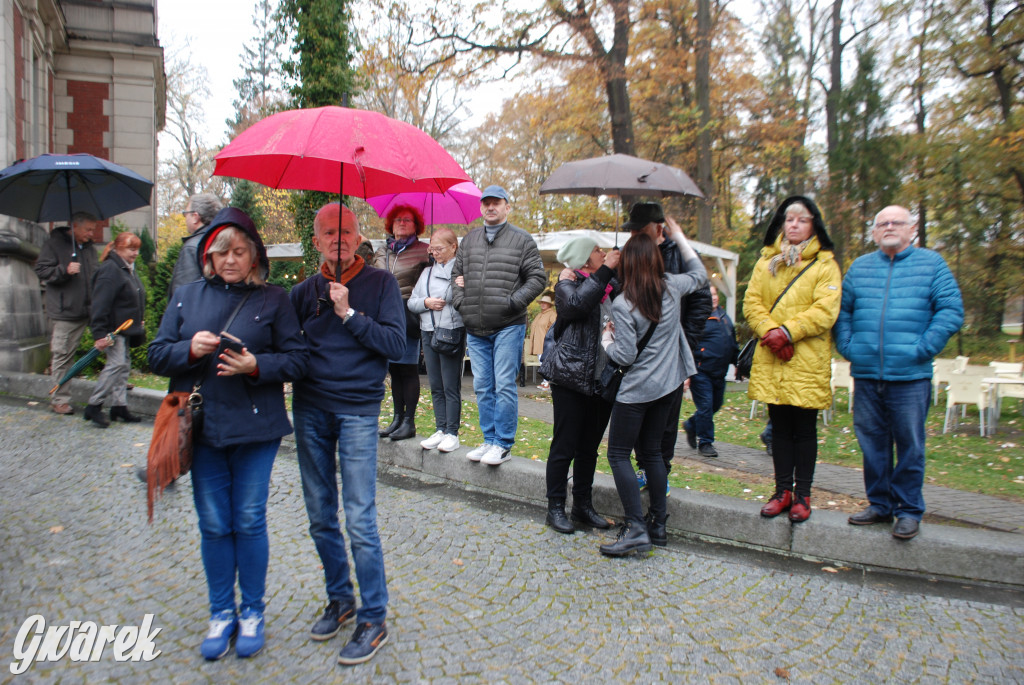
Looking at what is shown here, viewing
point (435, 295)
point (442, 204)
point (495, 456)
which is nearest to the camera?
point (495, 456)

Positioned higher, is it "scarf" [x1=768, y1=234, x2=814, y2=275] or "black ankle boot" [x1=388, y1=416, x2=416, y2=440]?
"scarf" [x1=768, y1=234, x2=814, y2=275]


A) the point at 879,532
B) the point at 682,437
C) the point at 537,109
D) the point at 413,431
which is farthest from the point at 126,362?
the point at 537,109

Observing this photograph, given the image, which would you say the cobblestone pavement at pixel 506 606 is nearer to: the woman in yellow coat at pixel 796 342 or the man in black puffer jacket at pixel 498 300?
the woman in yellow coat at pixel 796 342

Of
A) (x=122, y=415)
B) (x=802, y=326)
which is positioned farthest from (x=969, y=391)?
(x=122, y=415)

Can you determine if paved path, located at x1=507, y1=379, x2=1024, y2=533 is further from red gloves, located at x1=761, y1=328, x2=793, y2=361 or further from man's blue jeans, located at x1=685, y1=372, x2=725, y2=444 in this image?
red gloves, located at x1=761, y1=328, x2=793, y2=361

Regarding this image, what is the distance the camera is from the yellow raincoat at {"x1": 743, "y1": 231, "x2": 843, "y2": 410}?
409 cm

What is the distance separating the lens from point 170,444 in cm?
276

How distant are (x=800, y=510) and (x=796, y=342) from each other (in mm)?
1005

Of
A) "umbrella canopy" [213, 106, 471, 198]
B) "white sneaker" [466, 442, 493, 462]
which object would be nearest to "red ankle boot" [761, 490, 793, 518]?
"white sneaker" [466, 442, 493, 462]

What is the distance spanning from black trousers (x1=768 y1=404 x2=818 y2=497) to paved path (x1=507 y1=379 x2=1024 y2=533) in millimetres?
1420

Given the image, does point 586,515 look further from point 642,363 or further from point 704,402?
point 704,402

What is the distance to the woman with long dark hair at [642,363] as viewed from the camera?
4.03 meters

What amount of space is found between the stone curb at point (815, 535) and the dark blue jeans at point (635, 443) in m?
0.48

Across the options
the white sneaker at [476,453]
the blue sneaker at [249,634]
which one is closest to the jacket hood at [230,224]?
the blue sneaker at [249,634]
